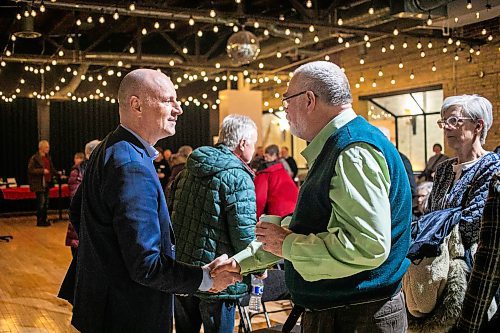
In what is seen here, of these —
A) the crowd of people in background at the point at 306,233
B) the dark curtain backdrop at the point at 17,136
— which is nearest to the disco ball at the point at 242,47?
the crowd of people in background at the point at 306,233

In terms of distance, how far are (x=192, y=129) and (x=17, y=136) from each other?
18.3 feet

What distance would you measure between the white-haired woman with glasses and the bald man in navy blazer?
1.23 meters

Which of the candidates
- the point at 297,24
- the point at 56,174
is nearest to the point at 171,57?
the point at 56,174

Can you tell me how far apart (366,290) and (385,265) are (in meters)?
0.11

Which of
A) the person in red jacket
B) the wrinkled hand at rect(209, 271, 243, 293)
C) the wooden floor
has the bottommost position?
the wooden floor

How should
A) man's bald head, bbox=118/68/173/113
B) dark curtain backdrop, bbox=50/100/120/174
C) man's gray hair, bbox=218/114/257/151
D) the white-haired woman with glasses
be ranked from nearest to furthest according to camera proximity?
man's bald head, bbox=118/68/173/113 < the white-haired woman with glasses < man's gray hair, bbox=218/114/257/151 < dark curtain backdrop, bbox=50/100/120/174

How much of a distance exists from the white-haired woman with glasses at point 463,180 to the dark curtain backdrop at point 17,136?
16.6m

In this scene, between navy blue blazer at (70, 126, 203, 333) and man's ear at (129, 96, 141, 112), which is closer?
navy blue blazer at (70, 126, 203, 333)

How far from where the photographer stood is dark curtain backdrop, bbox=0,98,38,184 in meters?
18.1

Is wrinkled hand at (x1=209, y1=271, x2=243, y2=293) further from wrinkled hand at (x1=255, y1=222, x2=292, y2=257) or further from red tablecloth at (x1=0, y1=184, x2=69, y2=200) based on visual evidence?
red tablecloth at (x1=0, y1=184, x2=69, y2=200)

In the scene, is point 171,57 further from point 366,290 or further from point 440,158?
point 366,290

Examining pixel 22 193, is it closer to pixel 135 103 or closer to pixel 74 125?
pixel 74 125

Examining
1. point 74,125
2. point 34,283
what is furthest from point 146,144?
point 74,125

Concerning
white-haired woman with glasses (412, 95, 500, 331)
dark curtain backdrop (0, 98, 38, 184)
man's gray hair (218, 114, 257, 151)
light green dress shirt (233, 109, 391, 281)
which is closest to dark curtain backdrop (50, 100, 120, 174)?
dark curtain backdrop (0, 98, 38, 184)
